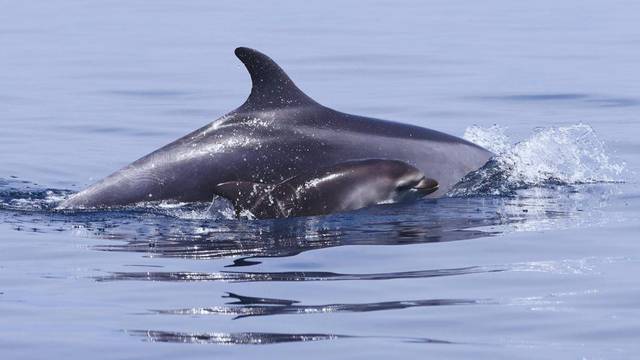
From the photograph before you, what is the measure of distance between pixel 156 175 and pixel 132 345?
18.7ft

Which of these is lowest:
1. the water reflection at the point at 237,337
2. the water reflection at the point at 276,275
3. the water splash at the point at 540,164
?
the water reflection at the point at 237,337

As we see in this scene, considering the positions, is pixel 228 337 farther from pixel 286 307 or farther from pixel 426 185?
pixel 426 185

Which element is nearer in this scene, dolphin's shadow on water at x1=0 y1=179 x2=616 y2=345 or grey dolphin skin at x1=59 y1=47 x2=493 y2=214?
dolphin's shadow on water at x1=0 y1=179 x2=616 y2=345

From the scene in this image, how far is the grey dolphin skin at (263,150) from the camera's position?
609 inches

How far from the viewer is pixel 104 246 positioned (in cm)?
1382

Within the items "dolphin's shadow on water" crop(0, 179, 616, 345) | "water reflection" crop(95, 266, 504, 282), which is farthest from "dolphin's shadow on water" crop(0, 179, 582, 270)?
"water reflection" crop(95, 266, 504, 282)

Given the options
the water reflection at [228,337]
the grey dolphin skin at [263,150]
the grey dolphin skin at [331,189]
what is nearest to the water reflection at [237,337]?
the water reflection at [228,337]

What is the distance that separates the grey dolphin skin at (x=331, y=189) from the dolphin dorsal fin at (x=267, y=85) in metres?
1.08

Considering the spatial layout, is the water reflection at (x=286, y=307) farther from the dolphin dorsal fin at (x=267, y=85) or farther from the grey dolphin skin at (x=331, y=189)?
the dolphin dorsal fin at (x=267, y=85)

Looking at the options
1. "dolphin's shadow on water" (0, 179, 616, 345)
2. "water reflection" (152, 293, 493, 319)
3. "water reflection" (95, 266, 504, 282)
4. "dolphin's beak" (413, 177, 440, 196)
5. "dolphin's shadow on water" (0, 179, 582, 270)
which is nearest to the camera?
"water reflection" (152, 293, 493, 319)

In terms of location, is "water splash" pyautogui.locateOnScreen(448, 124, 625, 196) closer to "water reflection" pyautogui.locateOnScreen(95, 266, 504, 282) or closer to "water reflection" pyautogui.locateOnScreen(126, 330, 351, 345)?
"water reflection" pyautogui.locateOnScreen(95, 266, 504, 282)

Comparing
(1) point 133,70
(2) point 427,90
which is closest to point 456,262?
(2) point 427,90

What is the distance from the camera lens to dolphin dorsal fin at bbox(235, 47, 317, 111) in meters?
15.6

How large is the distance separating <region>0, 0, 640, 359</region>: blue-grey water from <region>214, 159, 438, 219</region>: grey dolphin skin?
0.24 metres
